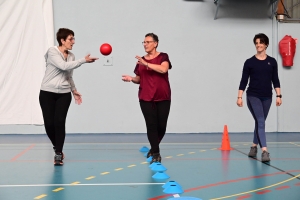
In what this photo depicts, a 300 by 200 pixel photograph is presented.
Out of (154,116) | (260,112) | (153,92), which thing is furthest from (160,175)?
(260,112)

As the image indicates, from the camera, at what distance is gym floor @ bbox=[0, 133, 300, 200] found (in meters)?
3.79

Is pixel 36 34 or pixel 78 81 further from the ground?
pixel 36 34

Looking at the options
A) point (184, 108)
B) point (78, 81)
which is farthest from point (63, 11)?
point (184, 108)

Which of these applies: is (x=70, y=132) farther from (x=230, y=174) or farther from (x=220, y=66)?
(x=230, y=174)

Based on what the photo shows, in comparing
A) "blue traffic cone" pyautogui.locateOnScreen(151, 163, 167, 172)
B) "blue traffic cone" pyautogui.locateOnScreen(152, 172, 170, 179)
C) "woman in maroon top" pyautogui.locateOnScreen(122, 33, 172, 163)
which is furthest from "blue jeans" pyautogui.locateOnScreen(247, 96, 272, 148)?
"blue traffic cone" pyautogui.locateOnScreen(152, 172, 170, 179)

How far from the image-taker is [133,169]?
16.6ft

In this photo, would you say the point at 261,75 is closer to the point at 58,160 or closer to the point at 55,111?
the point at 55,111

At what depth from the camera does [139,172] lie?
4.85 metres

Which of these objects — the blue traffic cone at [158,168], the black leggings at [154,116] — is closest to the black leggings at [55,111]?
the black leggings at [154,116]

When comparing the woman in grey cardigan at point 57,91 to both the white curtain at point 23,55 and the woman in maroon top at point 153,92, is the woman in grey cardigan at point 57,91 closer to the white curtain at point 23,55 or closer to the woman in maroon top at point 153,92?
the woman in maroon top at point 153,92

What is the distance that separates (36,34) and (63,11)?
813 mm

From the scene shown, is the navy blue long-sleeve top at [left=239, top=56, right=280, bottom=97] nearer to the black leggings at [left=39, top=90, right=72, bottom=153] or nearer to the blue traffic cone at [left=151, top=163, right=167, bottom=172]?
the blue traffic cone at [left=151, top=163, right=167, bottom=172]

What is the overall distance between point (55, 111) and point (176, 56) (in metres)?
5.01

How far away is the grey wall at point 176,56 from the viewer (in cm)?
970
